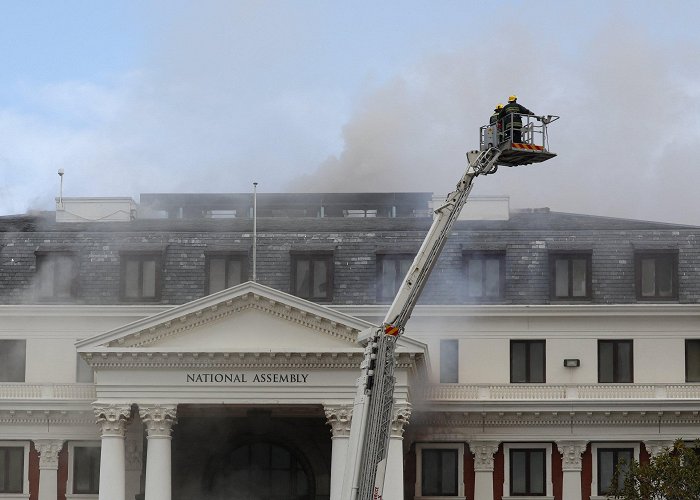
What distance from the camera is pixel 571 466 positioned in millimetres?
71062

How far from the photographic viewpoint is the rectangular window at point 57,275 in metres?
73.1

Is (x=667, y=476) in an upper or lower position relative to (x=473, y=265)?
lower

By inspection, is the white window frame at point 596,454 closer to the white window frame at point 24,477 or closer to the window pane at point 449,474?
the window pane at point 449,474

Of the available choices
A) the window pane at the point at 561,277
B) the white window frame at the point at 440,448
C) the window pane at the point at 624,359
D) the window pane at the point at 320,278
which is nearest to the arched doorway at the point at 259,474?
the white window frame at the point at 440,448

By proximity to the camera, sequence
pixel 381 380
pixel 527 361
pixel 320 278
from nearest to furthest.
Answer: pixel 381 380
pixel 320 278
pixel 527 361

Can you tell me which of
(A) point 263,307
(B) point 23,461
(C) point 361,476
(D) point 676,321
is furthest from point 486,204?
(C) point 361,476

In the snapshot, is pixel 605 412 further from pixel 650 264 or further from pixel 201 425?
pixel 201 425

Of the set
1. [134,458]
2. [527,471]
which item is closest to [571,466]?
[527,471]

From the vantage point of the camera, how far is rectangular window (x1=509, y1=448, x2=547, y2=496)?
71.4 m

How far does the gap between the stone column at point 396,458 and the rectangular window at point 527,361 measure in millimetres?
10305

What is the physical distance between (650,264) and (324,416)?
49.5 ft

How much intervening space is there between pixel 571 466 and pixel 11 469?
2263 centimetres

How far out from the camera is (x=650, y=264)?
72875 millimetres

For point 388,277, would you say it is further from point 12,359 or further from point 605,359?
point 12,359
